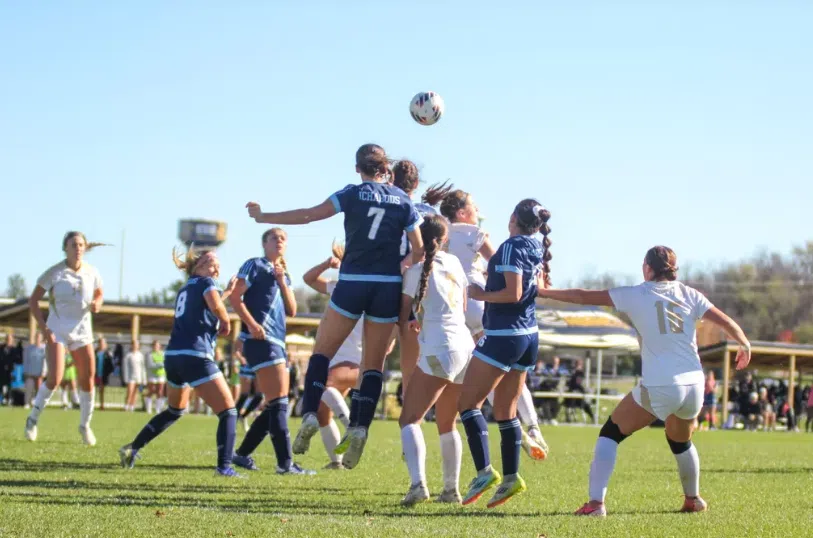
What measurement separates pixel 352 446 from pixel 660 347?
220cm

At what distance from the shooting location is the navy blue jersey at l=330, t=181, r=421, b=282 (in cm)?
810

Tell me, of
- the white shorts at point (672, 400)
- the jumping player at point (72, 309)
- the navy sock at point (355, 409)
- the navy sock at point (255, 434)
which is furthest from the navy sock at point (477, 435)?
the jumping player at point (72, 309)

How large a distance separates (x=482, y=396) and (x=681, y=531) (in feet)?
6.21

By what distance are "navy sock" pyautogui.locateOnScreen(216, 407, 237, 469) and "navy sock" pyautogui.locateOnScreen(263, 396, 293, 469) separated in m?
0.41

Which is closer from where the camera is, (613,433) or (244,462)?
(613,433)

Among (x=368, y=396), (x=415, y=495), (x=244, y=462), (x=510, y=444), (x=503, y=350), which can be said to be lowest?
(x=244, y=462)

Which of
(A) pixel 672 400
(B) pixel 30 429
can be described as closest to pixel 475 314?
(A) pixel 672 400

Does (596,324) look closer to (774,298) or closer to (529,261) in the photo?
(529,261)

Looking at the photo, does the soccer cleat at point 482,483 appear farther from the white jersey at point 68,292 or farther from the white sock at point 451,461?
the white jersey at point 68,292

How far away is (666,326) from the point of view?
25.2 ft

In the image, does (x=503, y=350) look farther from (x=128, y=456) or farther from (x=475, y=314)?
(x=128, y=456)

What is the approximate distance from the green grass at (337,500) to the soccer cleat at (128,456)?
0.17 meters

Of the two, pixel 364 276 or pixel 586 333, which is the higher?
pixel 364 276

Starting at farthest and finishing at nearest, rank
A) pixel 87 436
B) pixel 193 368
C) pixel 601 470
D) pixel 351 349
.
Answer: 1. pixel 87 436
2. pixel 351 349
3. pixel 193 368
4. pixel 601 470
